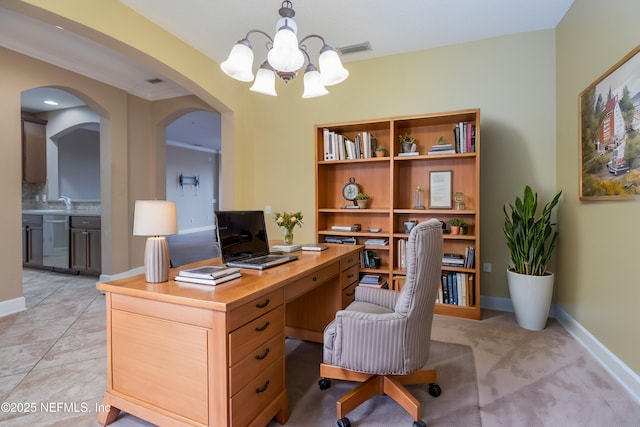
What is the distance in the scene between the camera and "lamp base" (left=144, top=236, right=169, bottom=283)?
61.7 inches

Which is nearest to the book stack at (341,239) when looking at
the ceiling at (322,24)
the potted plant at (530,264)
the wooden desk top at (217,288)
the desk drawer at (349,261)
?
the desk drawer at (349,261)

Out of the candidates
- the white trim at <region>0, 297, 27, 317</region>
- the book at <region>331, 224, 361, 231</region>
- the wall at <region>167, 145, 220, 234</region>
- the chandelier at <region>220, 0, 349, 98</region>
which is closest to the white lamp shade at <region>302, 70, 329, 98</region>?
the chandelier at <region>220, 0, 349, 98</region>

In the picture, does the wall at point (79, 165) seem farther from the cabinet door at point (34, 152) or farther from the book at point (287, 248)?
the book at point (287, 248)

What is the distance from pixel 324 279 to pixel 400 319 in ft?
2.31

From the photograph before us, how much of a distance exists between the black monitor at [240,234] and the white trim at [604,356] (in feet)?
7.87

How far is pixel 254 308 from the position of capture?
57.2 inches

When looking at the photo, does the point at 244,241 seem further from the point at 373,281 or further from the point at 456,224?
the point at 456,224

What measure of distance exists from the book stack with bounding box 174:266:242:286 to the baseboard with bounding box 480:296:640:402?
2.44 metres

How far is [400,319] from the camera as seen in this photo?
5.16 ft

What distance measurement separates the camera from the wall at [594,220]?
6.53 ft

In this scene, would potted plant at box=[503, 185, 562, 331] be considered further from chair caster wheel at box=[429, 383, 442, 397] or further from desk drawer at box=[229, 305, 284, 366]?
desk drawer at box=[229, 305, 284, 366]

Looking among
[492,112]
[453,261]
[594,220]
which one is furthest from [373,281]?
[492,112]

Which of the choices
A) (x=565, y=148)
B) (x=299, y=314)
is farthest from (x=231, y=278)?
(x=565, y=148)

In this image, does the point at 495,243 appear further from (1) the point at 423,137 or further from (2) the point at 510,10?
(2) the point at 510,10
